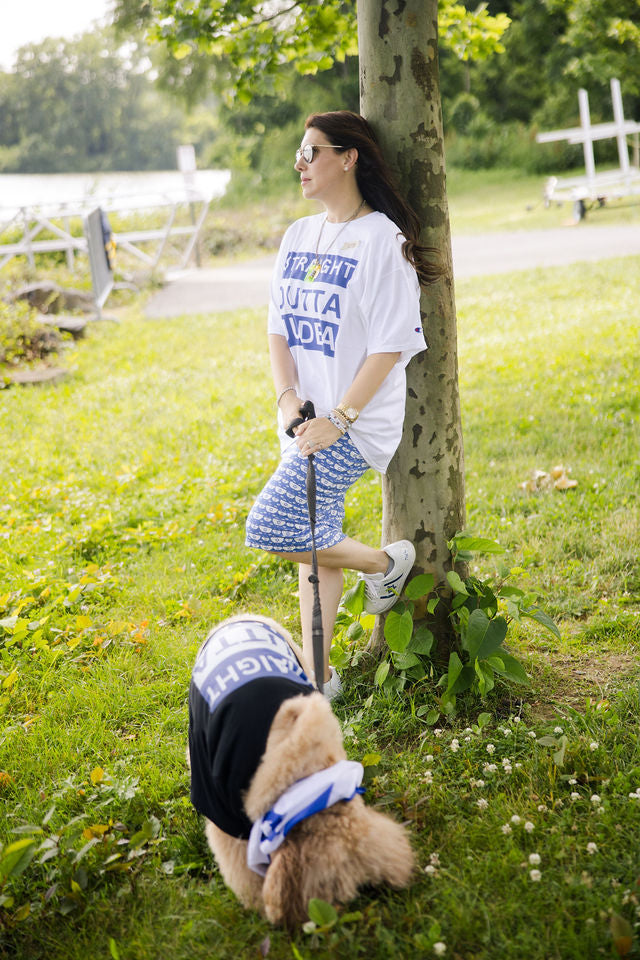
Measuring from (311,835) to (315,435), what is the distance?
1322 millimetres

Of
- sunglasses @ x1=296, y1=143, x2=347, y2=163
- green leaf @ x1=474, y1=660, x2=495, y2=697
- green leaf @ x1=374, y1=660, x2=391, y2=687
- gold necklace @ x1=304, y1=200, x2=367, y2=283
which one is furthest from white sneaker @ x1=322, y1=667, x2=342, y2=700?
sunglasses @ x1=296, y1=143, x2=347, y2=163

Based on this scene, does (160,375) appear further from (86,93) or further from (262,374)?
(86,93)

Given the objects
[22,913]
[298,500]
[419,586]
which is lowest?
[22,913]

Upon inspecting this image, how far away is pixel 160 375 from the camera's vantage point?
28.6ft

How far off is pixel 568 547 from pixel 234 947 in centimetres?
277

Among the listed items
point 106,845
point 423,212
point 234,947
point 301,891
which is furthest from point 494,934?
point 423,212

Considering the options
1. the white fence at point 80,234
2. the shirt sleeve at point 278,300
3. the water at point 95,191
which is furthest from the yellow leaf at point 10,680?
the water at point 95,191

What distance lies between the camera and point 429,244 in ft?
10.0

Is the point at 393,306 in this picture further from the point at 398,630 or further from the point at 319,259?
the point at 398,630

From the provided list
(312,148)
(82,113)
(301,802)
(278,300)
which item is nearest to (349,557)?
(278,300)

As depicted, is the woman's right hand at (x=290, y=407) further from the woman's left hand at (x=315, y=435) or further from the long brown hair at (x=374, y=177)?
the long brown hair at (x=374, y=177)

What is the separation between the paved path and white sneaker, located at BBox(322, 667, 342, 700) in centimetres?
956

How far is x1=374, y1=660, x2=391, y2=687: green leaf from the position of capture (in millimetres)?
3186

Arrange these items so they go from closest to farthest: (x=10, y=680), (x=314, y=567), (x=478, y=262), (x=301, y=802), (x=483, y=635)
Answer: (x=301, y=802)
(x=314, y=567)
(x=483, y=635)
(x=10, y=680)
(x=478, y=262)
